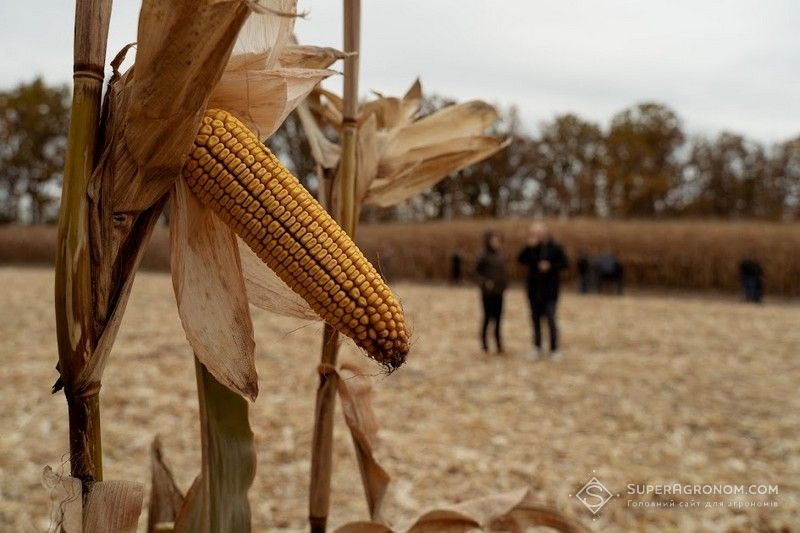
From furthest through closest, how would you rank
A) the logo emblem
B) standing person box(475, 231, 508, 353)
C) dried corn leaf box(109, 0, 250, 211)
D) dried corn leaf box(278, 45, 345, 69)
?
1. standing person box(475, 231, 508, 353)
2. the logo emblem
3. dried corn leaf box(278, 45, 345, 69)
4. dried corn leaf box(109, 0, 250, 211)

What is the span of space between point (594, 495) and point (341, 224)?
114 inches

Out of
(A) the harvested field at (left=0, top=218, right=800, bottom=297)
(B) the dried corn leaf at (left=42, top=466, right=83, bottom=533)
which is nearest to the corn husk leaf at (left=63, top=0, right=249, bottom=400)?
(B) the dried corn leaf at (left=42, top=466, right=83, bottom=533)

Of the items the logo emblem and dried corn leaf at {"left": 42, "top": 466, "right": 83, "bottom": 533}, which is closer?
dried corn leaf at {"left": 42, "top": 466, "right": 83, "bottom": 533}

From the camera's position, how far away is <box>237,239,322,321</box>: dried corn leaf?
0.96 meters

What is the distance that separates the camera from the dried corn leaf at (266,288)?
964 mm

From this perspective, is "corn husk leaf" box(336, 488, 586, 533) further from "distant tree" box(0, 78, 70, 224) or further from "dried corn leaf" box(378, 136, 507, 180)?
"distant tree" box(0, 78, 70, 224)

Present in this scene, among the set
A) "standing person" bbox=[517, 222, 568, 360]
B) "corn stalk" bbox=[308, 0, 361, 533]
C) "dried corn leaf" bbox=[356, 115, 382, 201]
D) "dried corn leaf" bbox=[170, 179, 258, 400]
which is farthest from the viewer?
"standing person" bbox=[517, 222, 568, 360]

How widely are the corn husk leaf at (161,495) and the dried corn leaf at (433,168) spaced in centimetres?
73

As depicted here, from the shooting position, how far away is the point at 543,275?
7492 mm

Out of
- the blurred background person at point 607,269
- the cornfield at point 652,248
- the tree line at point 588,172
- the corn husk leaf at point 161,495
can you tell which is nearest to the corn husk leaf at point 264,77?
the corn husk leaf at point 161,495

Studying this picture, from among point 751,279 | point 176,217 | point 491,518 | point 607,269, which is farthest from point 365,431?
point 751,279

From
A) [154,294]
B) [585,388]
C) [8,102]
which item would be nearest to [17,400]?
[585,388]

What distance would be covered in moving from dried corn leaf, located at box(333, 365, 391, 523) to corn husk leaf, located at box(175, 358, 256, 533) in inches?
13.3

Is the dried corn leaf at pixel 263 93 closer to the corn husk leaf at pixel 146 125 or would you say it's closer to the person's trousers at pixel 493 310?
the corn husk leaf at pixel 146 125
